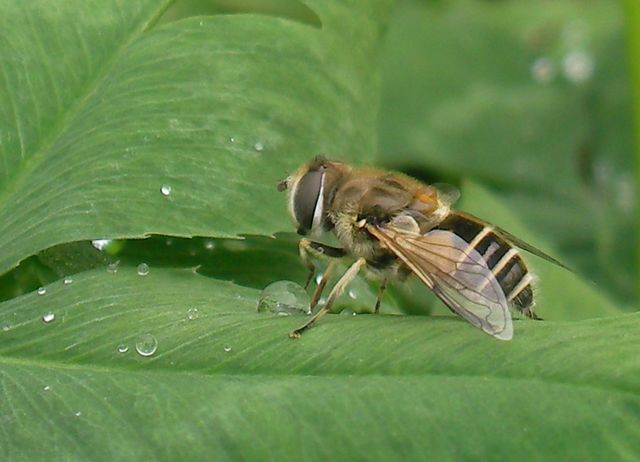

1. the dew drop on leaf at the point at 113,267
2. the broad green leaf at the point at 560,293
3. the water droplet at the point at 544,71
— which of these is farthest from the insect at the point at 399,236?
the water droplet at the point at 544,71

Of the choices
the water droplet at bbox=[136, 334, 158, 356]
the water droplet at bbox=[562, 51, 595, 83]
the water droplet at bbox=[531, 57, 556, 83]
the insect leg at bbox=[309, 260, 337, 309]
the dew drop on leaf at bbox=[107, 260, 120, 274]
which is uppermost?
the water droplet at bbox=[136, 334, 158, 356]

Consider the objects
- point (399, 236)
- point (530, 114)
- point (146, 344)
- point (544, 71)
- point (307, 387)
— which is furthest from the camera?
point (544, 71)

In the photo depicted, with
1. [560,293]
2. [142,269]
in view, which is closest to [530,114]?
[560,293]

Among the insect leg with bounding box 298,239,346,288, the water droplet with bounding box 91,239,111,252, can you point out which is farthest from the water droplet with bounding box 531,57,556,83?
the water droplet with bounding box 91,239,111,252

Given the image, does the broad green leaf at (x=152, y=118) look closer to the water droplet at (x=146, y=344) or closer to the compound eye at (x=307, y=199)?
the compound eye at (x=307, y=199)

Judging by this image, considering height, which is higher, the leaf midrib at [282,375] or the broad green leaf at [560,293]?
the leaf midrib at [282,375]

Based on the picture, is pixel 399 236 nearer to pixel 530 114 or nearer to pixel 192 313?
pixel 192 313

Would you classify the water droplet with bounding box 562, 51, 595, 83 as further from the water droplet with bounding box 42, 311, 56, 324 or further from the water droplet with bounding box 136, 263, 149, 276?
the water droplet with bounding box 42, 311, 56, 324
